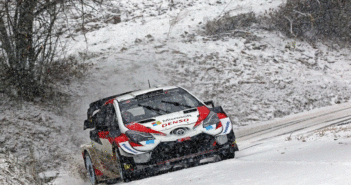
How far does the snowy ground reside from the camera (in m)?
12.5

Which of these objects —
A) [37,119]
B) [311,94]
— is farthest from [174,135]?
[311,94]

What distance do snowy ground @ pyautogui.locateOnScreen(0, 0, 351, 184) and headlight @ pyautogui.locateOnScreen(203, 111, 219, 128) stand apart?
42.2 inches

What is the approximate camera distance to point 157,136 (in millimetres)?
6988

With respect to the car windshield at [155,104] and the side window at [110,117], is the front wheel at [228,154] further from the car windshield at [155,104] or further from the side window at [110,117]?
the side window at [110,117]

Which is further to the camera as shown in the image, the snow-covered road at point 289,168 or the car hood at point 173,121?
the car hood at point 173,121

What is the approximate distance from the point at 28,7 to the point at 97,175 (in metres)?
6.67

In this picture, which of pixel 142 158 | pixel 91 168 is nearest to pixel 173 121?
pixel 142 158

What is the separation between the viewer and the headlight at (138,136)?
22.9 ft

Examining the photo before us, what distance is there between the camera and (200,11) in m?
22.9

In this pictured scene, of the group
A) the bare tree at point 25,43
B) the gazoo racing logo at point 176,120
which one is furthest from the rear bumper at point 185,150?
Result: the bare tree at point 25,43

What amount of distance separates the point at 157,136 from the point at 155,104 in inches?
43.0

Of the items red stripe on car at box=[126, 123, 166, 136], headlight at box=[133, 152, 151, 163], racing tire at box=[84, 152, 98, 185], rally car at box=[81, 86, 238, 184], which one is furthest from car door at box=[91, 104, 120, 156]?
headlight at box=[133, 152, 151, 163]

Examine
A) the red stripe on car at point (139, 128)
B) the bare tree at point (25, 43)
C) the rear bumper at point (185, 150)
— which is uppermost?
the bare tree at point (25, 43)

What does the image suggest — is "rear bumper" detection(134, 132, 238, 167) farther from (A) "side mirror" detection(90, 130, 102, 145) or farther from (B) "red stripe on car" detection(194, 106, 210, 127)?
(A) "side mirror" detection(90, 130, 102, 145)
